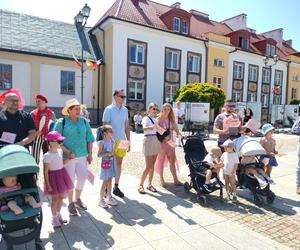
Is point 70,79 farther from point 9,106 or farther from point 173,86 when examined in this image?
point 9,106

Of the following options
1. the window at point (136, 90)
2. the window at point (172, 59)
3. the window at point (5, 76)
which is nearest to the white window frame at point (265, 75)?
the window at point (172, 59)

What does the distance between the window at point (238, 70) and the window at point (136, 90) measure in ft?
37.9

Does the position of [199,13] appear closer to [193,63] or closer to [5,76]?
[193,63]

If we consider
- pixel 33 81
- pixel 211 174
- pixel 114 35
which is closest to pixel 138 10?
pixel 114 35

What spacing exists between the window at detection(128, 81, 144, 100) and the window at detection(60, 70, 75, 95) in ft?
14.7

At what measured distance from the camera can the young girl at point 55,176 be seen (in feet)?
12.1

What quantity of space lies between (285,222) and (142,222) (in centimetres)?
221

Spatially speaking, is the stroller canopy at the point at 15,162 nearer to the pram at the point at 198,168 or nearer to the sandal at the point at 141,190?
the sandal at the point at 141,190

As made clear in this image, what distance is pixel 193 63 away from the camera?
2583 cm

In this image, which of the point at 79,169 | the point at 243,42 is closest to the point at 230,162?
the point at 79,169

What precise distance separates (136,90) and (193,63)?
665cm

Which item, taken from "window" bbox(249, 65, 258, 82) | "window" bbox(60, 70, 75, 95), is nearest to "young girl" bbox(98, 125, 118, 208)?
"window" bbox(60, 70, 75, 95)

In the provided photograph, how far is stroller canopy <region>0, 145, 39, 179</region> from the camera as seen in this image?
2.92 metres

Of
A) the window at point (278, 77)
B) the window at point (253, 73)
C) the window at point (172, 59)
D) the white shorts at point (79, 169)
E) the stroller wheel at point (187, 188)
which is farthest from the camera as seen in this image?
the window at point (278, 77)
